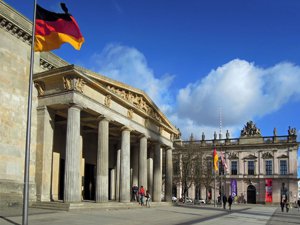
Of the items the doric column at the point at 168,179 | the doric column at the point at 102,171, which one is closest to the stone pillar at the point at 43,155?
the doric column at the point at 102,171

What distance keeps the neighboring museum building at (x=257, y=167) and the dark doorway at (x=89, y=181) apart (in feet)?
128

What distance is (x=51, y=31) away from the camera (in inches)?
628

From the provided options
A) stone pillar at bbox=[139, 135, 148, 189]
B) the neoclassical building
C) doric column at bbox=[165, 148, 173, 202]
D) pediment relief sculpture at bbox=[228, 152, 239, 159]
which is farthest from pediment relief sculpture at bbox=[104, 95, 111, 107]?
pediment relief sculpture at bbox=[228, 152, 239, 159]

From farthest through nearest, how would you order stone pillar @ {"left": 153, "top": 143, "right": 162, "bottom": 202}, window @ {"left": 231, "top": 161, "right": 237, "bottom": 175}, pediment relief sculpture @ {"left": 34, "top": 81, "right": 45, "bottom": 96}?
1. window @ {"left": 231, "top": 161, "right": 237, "bottom": 175}
2. stone pillar @ {"left": 153, "top": 143, "right": 162, "bottom": 202}
3. pediment relief sculpture @ {"left": 34, "top": 81, "right": 45, "bottom": 96}

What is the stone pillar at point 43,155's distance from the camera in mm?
28266

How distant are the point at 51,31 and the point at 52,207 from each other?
532 inches

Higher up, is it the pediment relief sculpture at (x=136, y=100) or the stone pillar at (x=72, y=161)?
the pediment relief sculpture at (x=136, y=100)

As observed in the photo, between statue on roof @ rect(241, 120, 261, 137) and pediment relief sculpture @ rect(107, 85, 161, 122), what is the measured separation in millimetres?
51246

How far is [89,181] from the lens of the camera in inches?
1716

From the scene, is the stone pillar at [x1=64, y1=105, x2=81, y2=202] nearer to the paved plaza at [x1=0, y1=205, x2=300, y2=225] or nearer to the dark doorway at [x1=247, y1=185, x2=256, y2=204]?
the paved plaza at [x1=0, y1=205, x2=300, y2=225]

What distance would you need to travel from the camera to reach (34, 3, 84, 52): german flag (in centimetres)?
1587

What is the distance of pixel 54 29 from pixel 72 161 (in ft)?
44.3

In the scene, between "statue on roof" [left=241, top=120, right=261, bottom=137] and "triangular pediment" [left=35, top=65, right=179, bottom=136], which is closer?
"triangular pediment" [left=35, top=65, right=179, bottom=136]

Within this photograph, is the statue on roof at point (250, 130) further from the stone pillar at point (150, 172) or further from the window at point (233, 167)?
the stone pillar at point (150, 172)
